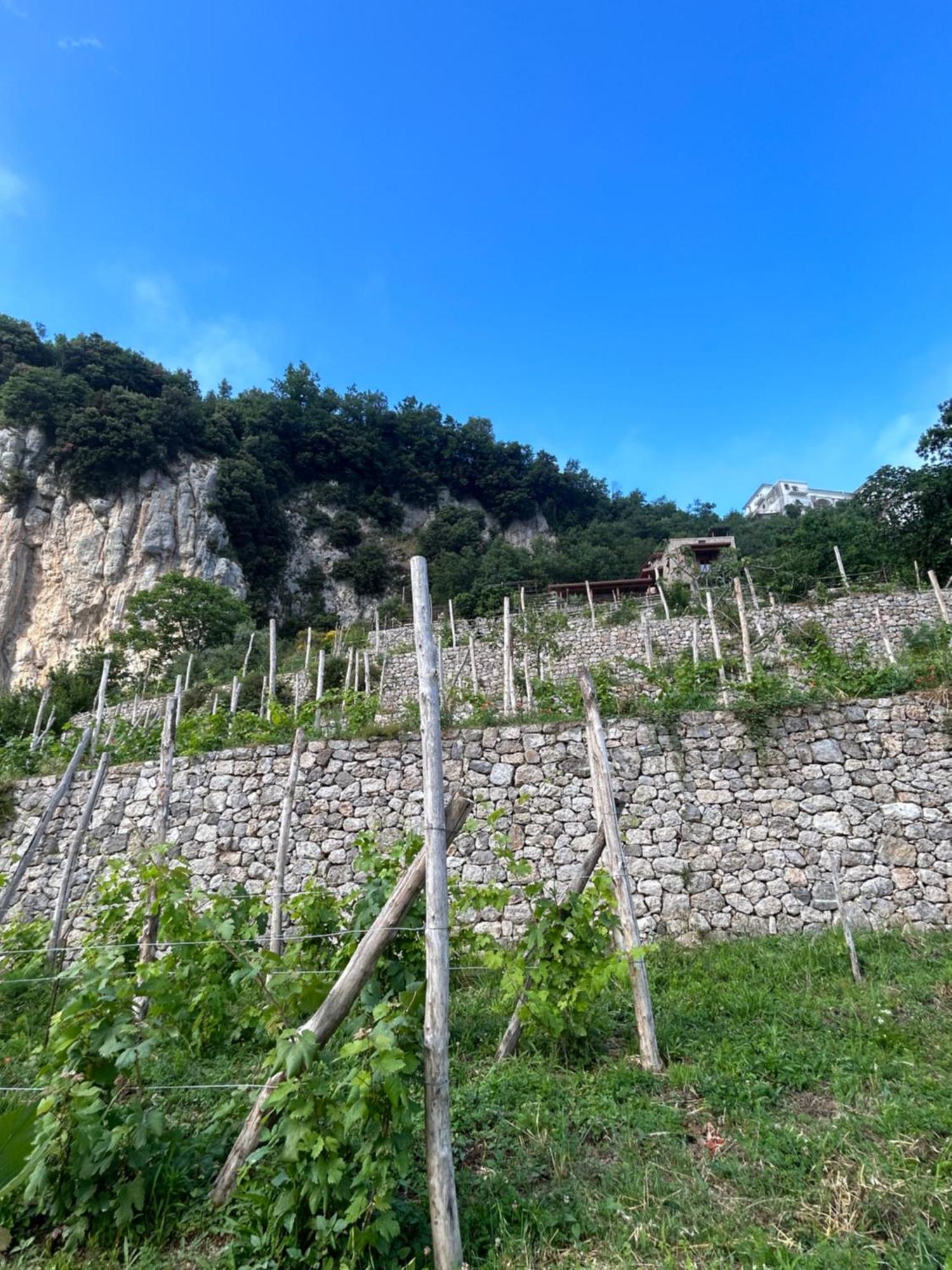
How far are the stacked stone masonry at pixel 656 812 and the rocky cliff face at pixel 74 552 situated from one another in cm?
2684

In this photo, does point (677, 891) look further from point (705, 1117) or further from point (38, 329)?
point (38, 329)

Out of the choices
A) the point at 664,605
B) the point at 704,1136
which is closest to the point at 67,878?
the point at 704,1136

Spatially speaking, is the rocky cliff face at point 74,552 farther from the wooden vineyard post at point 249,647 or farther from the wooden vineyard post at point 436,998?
the wooden vineyard post at point 436,998

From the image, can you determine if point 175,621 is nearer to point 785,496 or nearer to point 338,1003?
point 338,1003

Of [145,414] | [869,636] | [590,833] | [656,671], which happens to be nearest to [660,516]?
[869,636]

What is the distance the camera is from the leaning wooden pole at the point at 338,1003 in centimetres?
253

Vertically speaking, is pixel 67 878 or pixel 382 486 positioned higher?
pixel 382 486

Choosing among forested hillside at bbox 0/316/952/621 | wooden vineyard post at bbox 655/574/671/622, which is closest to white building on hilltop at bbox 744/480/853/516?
forested hillside at bbox 0/316/952/621

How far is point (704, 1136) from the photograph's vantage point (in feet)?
9.97

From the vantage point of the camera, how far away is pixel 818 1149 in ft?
9.21

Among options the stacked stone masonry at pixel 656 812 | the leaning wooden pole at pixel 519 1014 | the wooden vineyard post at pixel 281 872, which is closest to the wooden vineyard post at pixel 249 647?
the stacked stone masonry at pixel 656 812

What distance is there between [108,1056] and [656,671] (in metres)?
8.27

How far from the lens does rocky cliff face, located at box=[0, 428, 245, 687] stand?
1214 inches

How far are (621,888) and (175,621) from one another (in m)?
25.2
